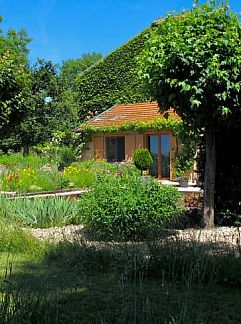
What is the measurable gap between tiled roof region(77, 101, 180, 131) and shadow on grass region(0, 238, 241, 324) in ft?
56.9

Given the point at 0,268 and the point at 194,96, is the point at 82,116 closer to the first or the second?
the point at 194,96

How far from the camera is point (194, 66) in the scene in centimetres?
855

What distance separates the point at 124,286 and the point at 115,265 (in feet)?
2.58

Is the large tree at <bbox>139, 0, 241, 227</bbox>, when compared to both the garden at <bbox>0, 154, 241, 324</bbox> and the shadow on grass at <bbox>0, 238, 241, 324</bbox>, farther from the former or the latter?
the shadow on grass at <bbox>0, 238, 241, 324</bbox>

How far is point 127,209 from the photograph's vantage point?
8.31 m

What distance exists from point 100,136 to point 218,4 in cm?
1663

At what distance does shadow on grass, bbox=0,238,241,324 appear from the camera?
3957mm

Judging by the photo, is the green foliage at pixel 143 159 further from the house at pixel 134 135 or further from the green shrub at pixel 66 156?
the green shrub at pixel 66 156

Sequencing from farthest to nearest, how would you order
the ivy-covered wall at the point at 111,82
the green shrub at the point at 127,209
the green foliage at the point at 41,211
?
the ivy-covered wall at the point at 111,82, the green foliage at the point at 41,211, the green shrub at the point at 127,209

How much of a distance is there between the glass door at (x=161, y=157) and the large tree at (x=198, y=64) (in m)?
13.4

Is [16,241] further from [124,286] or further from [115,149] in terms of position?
[115,149]

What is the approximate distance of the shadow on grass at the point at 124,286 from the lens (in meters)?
3.96

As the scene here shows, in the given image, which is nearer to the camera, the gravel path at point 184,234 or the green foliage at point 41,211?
the gravel path at point 184,234

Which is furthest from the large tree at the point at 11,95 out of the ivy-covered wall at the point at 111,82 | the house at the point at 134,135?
the ivy-covered wall at the point at 111,82
